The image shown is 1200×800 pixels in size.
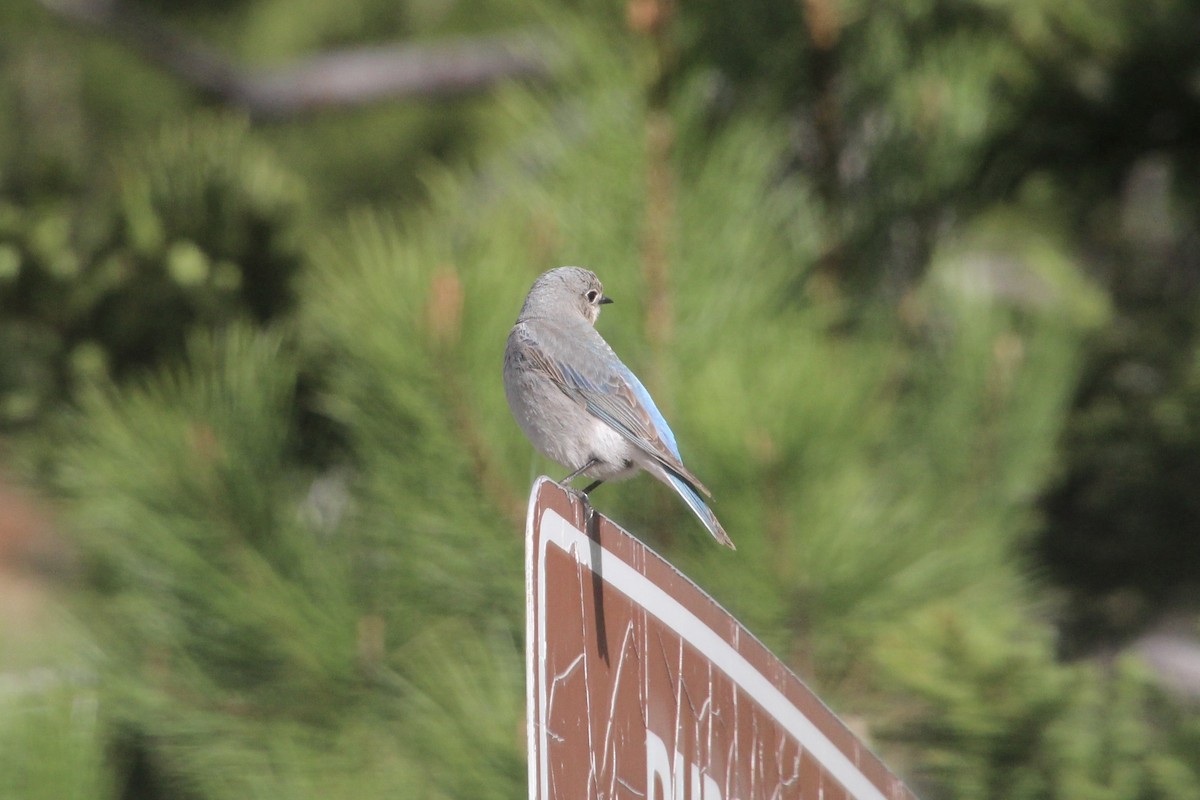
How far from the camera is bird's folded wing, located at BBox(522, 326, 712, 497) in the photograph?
6.47ft

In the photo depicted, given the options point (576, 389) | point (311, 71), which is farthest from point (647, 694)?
point (311, 71)

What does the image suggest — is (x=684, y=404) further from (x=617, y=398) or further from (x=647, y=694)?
(x=647, y=694)

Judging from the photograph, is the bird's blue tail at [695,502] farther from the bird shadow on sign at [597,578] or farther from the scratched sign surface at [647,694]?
the bird shadow on sign at [597,578]

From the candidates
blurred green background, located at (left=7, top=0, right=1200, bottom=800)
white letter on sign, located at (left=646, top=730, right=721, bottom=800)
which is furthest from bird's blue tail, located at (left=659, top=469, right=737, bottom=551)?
white letter on sign, located at (left=646, top=730, right=721, bottom=800)

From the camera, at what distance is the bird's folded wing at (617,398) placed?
1.97 m

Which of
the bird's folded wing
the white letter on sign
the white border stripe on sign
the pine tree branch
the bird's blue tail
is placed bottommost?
the white letter on sign

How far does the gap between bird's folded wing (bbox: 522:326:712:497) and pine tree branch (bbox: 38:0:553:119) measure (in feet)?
6.95

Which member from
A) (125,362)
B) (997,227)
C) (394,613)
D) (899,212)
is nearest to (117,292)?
(125,362)

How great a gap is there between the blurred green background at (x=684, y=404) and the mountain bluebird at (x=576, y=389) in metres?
0.06

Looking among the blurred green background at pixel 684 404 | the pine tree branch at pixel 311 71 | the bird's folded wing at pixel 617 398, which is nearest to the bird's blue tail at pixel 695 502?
the bird's folded wing at pixel 617 398

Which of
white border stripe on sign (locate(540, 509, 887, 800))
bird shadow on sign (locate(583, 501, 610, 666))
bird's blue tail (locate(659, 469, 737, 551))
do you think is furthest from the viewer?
bird's blue tail (locate(659, 469, 737, 551))

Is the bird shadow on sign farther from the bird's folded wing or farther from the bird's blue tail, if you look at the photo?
the bird's folded wing

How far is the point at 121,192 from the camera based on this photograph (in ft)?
8.40

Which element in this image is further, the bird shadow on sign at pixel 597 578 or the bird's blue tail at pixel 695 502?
the bird's blue tail at pixel 695 502
